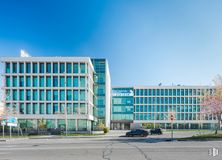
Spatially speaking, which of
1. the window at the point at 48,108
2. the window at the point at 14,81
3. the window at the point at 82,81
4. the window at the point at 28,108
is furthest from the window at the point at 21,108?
the window at the point at 82,81

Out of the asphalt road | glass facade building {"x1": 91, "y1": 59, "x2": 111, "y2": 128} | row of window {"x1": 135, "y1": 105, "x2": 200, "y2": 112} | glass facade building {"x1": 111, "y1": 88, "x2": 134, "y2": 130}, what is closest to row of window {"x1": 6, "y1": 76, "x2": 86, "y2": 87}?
glass facade building {"x1": 91, "y1": 59, "x2": 111, "y2": 128}

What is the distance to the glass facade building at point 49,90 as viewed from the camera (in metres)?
69.1

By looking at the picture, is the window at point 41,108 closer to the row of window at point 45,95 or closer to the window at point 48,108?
the window at point 48,108

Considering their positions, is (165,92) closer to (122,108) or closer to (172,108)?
(172,108)

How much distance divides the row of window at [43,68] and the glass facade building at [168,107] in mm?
50833

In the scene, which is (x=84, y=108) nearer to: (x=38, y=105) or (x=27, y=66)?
(x=38, y=105)

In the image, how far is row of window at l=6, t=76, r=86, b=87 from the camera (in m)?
69.9

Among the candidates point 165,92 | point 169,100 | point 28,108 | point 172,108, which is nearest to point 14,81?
point 28,108

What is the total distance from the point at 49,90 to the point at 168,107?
2418 inches

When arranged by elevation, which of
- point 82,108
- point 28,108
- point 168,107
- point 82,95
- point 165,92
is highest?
point 165,92

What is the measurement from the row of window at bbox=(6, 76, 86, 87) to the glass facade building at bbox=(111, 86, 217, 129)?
5061 centimetres

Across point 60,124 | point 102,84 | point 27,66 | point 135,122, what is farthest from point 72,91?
point 135,122

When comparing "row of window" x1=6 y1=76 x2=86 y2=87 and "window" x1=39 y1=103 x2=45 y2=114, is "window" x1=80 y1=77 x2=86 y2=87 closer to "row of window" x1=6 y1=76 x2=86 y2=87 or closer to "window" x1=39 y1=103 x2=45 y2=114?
"row of window" x1=6 y1=76 x2=86 y2=87

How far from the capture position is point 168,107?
114m
